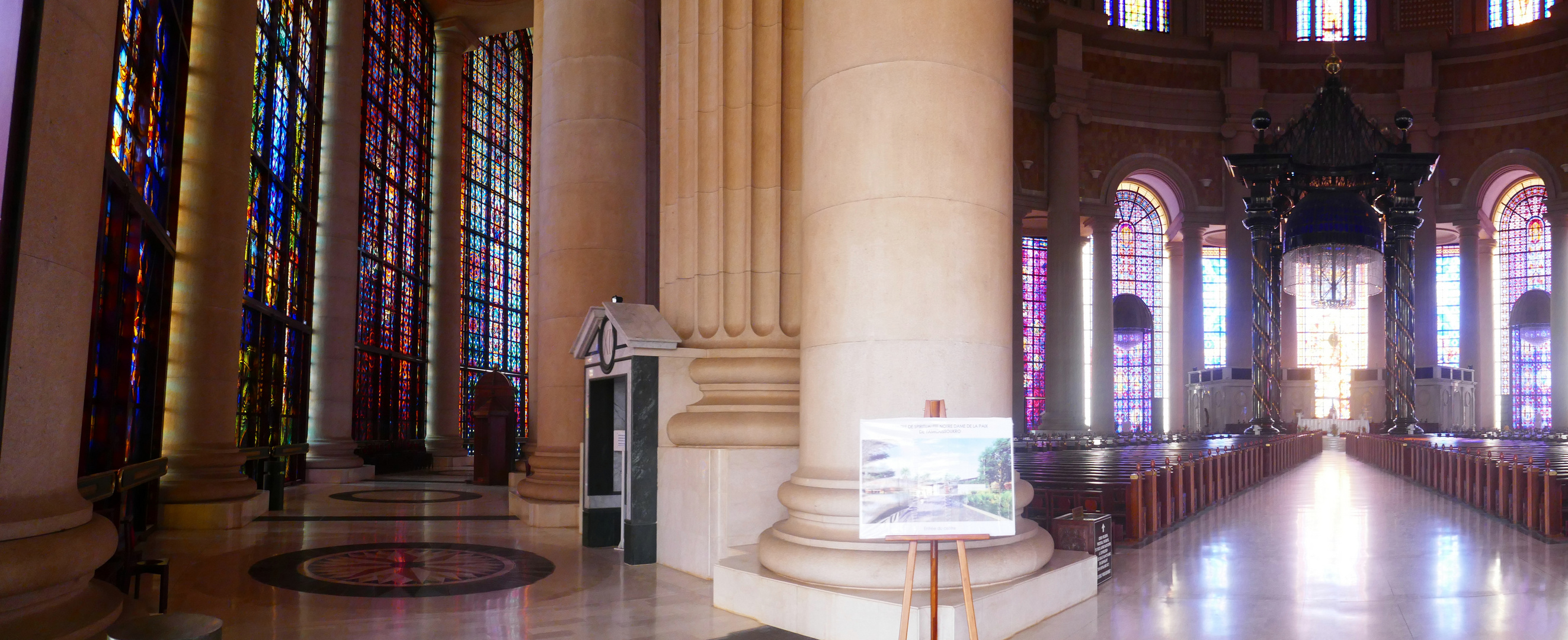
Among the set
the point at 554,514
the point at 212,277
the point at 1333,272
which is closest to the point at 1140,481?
the point at 554,514

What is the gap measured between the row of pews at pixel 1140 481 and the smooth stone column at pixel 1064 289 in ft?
36.3

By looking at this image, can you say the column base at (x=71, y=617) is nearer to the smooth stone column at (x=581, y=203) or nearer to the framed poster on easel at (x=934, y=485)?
the framed poster on easel at (x=934, y=485)

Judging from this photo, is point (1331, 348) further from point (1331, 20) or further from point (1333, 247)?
point (1333, 247)

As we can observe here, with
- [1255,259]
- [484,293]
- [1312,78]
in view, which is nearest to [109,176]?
[484,293]

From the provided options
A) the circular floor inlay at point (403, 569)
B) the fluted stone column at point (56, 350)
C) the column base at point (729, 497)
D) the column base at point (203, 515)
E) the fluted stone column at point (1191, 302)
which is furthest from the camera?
the fluted stone column at point (1191, 302)

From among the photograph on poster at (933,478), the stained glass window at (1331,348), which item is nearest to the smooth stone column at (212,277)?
the photograph on poster at (933,478)

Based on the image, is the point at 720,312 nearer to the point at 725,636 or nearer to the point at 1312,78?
the point at 725,636

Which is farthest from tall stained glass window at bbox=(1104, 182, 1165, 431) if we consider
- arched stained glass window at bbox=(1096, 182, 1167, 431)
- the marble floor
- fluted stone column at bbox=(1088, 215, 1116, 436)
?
the marble floor

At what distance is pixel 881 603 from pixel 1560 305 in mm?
36564

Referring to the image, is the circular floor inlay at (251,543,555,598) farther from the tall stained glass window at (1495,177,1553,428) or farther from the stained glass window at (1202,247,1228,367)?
the tall stained glass window at (1495,177,1553,428)

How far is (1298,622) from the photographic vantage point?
6.17m

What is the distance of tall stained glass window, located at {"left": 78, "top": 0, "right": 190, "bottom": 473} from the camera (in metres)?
8.85

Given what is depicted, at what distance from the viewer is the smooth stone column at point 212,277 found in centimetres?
1169

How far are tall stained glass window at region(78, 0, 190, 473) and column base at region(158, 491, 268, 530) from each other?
641mm
